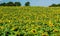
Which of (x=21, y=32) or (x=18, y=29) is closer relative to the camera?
(x=21, y=32)

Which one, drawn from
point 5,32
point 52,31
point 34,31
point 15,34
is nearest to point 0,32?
point 5,32

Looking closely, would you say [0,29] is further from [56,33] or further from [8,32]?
[56,33]

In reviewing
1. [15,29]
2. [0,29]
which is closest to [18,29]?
[15,29]

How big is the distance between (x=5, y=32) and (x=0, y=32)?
145 millimetres

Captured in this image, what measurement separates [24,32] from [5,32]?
0.53 metres

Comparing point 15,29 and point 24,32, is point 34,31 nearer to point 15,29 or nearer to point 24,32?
point 24,32

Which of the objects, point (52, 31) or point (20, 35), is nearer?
point (20, 35)

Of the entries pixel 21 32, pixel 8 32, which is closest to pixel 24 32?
pixel 21 32

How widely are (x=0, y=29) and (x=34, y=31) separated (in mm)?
1018

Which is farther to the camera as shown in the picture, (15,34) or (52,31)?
(52,31)

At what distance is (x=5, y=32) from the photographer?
625 centimetres

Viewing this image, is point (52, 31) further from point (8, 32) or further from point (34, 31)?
point (8, 32)

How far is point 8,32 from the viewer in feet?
20.6

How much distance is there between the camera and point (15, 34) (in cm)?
598
